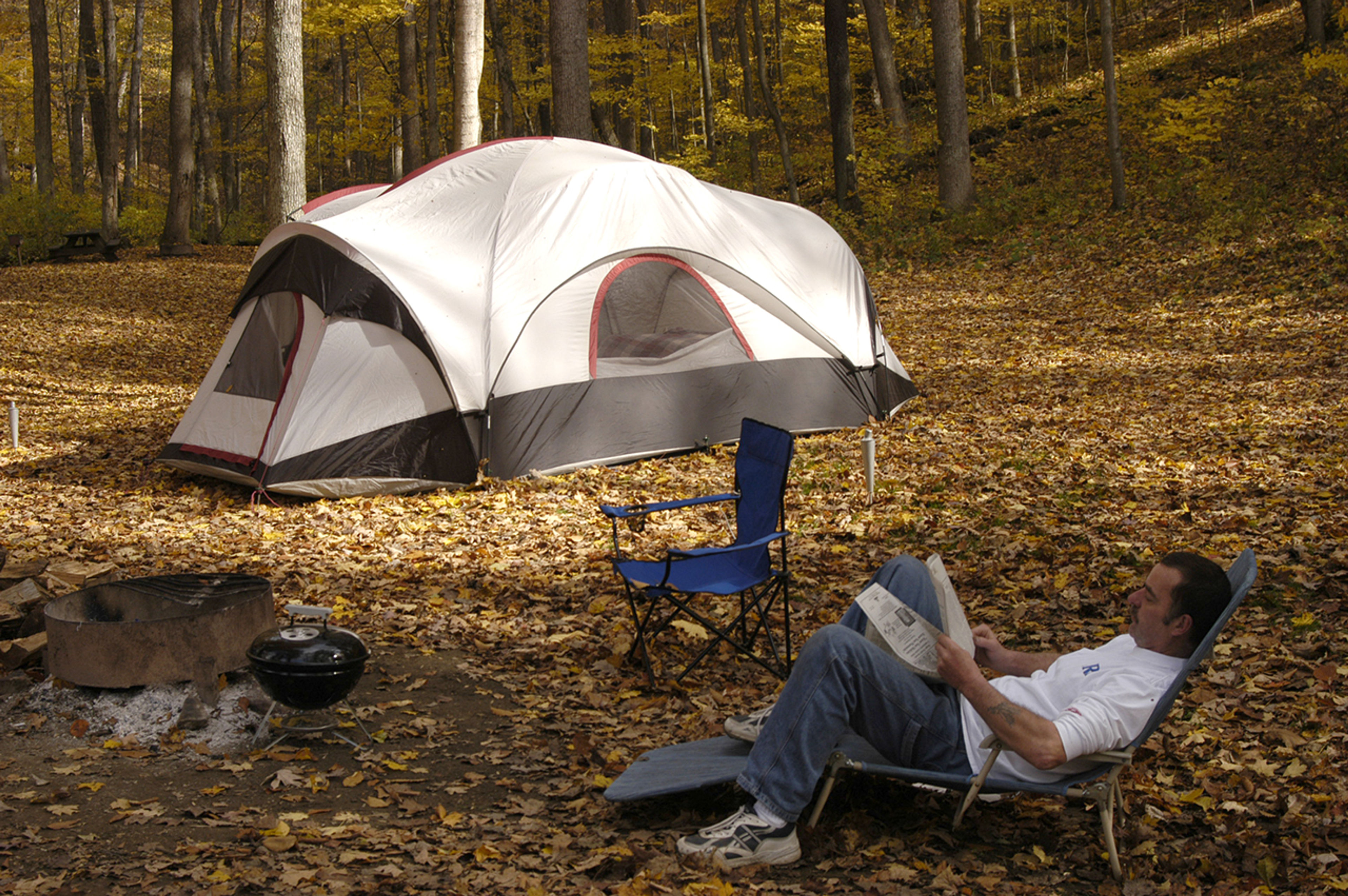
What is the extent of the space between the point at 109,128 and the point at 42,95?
8.81ft

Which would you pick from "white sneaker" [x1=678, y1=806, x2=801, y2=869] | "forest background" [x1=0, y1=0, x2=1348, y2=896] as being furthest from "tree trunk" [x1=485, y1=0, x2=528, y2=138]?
"white sneaker" [x1=678, y1=806, x2=801, y2=869]

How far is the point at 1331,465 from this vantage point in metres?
6.45

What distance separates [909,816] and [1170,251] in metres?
11.7

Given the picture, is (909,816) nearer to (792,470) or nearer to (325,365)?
(792,470)

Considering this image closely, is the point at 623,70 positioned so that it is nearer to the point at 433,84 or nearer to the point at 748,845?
the point at 433,84

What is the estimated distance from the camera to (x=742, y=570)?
4.55 m

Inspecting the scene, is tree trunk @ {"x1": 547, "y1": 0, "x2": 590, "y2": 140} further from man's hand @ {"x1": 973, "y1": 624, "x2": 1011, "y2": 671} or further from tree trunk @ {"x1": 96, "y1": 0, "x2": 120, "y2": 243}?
tree trunk @ {"x1": 96, "y1": 0, "x2": 120, "y2": 243}

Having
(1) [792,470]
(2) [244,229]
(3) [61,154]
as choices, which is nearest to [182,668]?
(1) [792,470]

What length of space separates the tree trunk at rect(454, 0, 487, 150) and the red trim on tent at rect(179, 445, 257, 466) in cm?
496

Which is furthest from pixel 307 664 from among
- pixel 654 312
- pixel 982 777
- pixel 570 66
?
pixel 570 66

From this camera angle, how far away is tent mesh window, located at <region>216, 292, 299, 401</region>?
783 centimetres

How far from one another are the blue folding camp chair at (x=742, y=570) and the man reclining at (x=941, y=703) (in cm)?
106

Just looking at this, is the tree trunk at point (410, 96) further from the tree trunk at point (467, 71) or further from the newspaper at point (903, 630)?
the newspaper at point (903, 630)

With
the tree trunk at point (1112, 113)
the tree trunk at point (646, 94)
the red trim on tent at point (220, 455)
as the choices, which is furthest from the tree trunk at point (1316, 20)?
the red trim on tent at point (220, 455)
